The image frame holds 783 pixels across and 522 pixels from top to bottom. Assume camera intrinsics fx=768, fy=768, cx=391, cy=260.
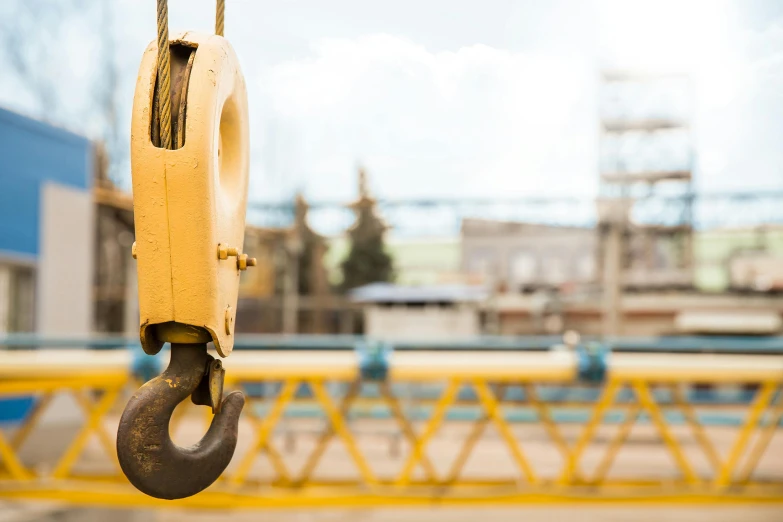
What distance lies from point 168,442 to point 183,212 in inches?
11.5

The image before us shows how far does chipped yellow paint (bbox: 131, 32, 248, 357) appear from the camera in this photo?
3.03 ft

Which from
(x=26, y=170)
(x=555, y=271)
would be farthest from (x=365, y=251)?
(x=26, y=170)

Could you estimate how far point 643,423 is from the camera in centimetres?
1129

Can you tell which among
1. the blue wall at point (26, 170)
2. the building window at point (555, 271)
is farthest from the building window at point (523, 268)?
the blue wall at point (26, 170)

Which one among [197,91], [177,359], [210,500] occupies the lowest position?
[210,500]

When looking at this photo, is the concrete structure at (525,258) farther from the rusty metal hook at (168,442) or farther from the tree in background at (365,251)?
the rusty metal hook at (168,442)

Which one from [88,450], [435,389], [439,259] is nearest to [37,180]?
[88,450]

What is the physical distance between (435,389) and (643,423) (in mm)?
3139

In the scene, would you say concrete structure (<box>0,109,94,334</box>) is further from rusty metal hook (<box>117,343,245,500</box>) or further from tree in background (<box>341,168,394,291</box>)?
tree in background (<box>341,168,394,291</box>)

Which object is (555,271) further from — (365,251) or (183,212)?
(183,212)

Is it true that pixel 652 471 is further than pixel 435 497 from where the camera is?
Yes

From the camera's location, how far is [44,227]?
9547 mm

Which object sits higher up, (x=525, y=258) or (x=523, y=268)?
(x=525, y=258)

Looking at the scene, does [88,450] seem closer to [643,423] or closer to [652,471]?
[652,471]
